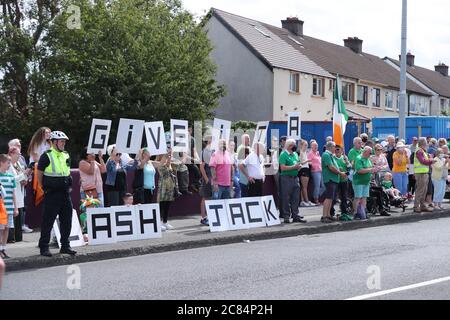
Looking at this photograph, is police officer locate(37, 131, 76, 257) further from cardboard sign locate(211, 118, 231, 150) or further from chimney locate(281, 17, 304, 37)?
chimney locate(281, 17, 304, 37)

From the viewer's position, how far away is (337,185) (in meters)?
16.3

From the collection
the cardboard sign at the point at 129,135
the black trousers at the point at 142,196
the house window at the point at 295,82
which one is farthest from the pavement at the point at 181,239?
the house window at the point at 295,82

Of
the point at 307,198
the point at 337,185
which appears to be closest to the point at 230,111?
the point at 307,198

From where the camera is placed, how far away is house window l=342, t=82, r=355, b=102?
50.4 m

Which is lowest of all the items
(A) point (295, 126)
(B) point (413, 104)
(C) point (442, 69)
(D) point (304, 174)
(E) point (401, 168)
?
(D) point (304, 174)

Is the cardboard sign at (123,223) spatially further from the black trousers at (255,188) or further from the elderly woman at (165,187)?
the black trousers at (255,188)

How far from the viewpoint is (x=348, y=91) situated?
50.8m

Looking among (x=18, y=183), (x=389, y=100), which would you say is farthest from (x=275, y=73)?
(x=18, y=183)

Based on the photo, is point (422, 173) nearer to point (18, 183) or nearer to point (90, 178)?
point (90, 178)

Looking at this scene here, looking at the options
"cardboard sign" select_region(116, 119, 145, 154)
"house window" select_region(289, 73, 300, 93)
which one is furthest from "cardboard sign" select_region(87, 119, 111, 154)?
"house window" select_region(289, 73, 300, 93)

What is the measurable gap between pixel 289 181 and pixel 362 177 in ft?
6.21

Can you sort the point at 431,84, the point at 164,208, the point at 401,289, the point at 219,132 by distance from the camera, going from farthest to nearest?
the point at 431,84, the point at 219,132, the point at 164,208, the point at 401,289

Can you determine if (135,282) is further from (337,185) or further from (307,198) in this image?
(307,198)
